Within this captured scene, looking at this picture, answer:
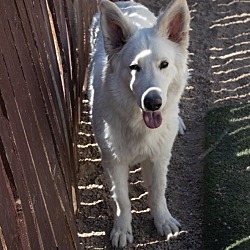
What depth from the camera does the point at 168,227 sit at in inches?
152

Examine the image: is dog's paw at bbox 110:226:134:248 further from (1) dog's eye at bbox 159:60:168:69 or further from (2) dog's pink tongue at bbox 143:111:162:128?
(1) dog's eye at bbox 159:60:168:69

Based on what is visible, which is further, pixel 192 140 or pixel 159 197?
pixel 192 140

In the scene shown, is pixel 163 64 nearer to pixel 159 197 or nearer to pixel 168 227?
pixel 159 197

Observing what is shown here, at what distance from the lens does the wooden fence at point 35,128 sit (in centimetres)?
206

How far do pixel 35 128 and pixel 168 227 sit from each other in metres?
1.67

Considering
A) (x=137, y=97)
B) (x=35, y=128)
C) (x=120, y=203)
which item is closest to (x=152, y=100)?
(x=137, y=97)

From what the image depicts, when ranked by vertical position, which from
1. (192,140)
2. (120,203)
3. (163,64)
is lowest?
(192,140)

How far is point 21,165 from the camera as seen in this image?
2.19m

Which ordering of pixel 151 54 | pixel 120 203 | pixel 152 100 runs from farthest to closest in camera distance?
pixel 120 203
pixel 151 54
pixel 152 100

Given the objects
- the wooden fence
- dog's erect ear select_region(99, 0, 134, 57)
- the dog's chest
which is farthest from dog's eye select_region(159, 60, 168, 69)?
the wooden fence

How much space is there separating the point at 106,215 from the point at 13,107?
204cm

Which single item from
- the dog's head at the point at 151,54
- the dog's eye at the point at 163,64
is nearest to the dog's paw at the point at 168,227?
the dog's head at the point at 151,54

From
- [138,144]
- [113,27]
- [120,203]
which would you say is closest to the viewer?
[113,27]


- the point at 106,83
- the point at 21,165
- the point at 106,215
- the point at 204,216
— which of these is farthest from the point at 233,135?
the point at 21,165
